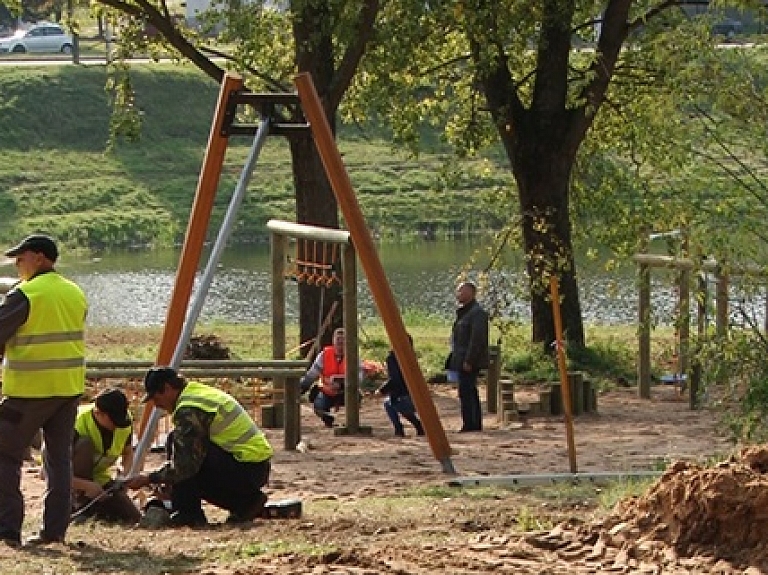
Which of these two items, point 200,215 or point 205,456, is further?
point 200,215

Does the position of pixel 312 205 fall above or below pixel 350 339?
above

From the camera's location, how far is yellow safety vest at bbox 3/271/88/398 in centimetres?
1141

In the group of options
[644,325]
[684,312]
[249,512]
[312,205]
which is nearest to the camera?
[249,512]

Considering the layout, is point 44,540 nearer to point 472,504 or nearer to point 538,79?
point 472,504

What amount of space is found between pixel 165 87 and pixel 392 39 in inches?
1425

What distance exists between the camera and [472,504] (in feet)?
42.1

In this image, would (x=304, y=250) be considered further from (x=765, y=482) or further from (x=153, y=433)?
A: (x=765, y=482)

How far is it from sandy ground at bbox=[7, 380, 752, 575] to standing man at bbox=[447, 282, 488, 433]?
0.26 metres

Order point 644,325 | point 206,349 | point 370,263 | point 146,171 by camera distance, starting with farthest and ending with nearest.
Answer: point 146,171, point 206,349, point 644,325, point 370,263

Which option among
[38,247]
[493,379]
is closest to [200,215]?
[38,247]

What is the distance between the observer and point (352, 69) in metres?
22.2

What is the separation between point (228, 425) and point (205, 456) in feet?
0.83

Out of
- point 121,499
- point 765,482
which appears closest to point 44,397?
point 121,499

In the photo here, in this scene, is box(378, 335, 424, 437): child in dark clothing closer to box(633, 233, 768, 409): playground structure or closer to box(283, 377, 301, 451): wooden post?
box(283, 377, 301, 451): wooden post
